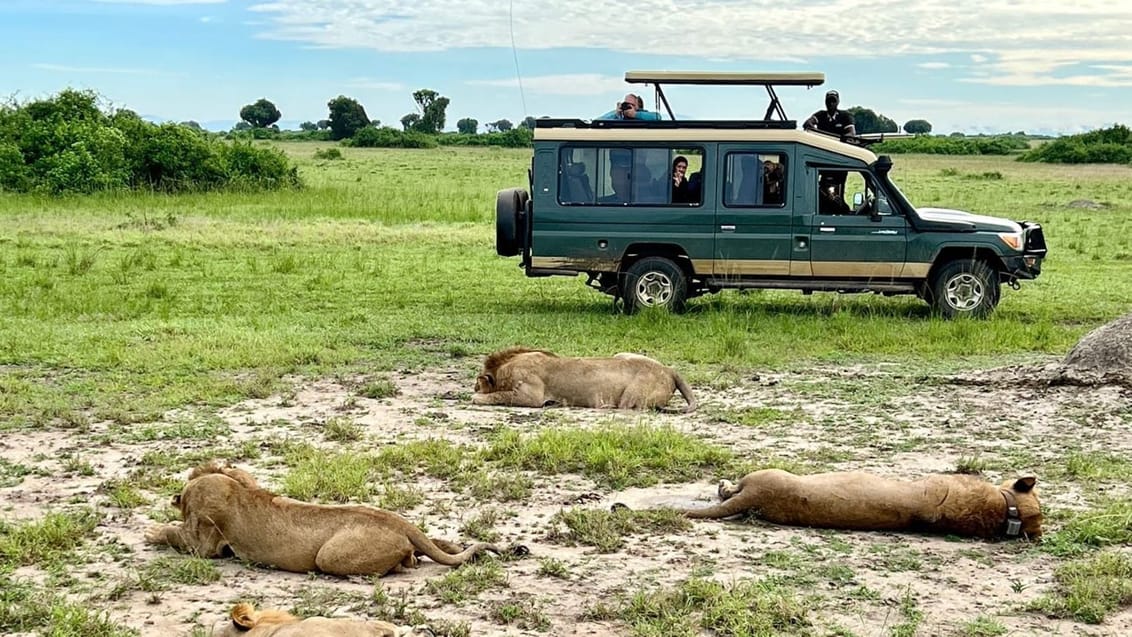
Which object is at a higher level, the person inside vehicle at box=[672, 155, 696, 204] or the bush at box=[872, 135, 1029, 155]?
the bush at box=[872, 135, 1029, 155]

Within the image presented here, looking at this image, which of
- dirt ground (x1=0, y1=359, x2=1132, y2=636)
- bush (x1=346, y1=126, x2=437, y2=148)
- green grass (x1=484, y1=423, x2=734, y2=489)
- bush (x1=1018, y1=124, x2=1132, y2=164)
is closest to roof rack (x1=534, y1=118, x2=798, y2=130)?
dirt ground (x1=0, y1=359, x2=1132, y2=636)

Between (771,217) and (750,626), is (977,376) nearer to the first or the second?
(771,217)

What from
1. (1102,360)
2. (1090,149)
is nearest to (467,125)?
(1090,149)

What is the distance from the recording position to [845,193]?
12.9 metres

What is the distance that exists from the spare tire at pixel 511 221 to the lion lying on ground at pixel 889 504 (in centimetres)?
712

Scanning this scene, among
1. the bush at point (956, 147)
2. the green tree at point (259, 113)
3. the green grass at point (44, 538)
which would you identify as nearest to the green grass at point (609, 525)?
the green grass at point (44, 538)

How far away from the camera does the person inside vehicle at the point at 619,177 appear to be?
1280cm

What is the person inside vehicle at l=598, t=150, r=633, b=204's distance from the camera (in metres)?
12.8

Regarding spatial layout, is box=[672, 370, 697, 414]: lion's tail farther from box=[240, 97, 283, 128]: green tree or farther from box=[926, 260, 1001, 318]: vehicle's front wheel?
box=[240, 97, 283, 128]: green tree

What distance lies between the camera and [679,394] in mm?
9359

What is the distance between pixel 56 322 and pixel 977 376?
8.27m

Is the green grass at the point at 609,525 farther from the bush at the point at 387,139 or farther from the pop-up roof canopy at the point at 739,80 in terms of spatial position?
the bush at the point at 387,139

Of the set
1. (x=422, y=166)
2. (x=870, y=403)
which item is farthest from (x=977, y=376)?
(x=422, y=166)

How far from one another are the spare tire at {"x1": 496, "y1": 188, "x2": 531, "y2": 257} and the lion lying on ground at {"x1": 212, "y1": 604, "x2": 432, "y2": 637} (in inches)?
342
